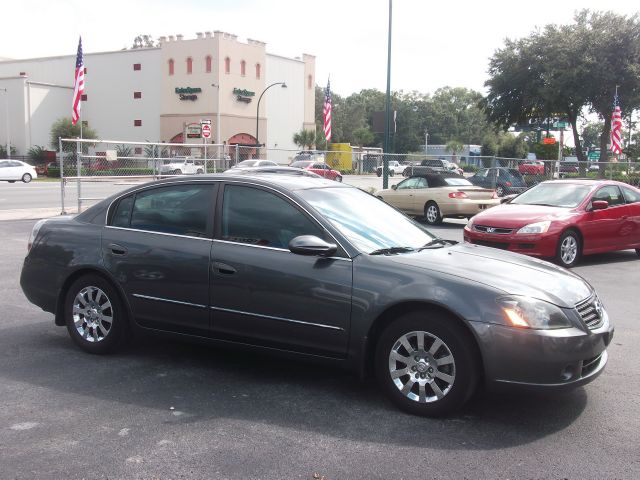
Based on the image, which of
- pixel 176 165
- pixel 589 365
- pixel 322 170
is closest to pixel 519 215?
pixel 589 365

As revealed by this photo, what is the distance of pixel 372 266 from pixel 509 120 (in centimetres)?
4467

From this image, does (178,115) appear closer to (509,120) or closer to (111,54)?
(111,54)

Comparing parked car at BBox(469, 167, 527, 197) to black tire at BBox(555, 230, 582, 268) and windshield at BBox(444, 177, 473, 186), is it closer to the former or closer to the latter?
windshield at BBox(444, 177, 473, 186)

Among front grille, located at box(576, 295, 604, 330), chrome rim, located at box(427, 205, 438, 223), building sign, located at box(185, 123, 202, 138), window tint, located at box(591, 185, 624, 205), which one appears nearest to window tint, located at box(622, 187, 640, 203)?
window tint, located at box(591, 185, 624, 205)

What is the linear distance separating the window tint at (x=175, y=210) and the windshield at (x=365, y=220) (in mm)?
813

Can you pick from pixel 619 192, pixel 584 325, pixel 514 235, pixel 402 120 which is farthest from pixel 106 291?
pixel 402 120

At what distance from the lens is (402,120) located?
413 feet

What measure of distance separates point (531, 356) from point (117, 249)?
3.34 m

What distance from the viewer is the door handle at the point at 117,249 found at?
5.55 meters

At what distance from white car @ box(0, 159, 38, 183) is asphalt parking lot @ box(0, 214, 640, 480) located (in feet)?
122

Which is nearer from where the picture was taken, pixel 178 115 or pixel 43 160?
pixel 43 160

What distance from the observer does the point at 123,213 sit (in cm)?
580

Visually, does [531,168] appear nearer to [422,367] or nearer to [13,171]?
[422,367]

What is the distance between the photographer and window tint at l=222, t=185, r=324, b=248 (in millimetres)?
5020
